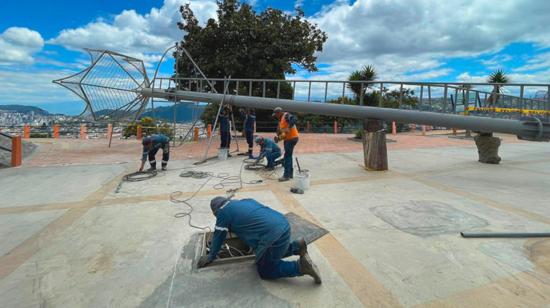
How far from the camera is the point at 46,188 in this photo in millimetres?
6945

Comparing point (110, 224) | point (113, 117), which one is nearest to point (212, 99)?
point (113, 117)

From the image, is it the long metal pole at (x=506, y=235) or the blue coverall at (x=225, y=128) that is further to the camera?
the blue coverall at (x=225, y=128)

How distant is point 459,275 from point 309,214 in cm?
248

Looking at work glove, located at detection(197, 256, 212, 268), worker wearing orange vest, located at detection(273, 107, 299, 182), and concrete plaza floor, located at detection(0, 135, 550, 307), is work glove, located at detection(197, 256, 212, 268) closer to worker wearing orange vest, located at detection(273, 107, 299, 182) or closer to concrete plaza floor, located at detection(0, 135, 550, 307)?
concrete plaza floor, located at detection(0, 135, 550, 307)

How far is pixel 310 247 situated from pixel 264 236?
126 centimetres

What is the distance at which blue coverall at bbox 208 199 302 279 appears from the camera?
2.92m

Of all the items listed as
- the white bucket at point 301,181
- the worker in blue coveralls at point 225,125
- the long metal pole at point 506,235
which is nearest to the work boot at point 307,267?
the long metal pole at point 506,235

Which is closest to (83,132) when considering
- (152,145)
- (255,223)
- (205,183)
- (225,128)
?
(225,128)

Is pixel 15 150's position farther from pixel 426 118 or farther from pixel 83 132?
pixel 426 118

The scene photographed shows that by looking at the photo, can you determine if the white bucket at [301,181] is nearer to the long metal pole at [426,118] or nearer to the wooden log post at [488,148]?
the long metal pole at [426,118]

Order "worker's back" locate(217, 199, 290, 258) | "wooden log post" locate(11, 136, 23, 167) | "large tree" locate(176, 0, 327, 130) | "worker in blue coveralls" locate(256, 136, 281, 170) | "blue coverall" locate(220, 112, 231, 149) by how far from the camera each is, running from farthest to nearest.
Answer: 1. "large tree" locate(176, 0, 327, 130)
2. "blue coverall" locate(220, 112, 231, 149)
3. "wooden log post" locate(11, 136, 23, 167)
4. "worker in blue coveralls" locate(256, 136, 281, 170)
5. "worker's back" locate(217, 199, 290, 258)

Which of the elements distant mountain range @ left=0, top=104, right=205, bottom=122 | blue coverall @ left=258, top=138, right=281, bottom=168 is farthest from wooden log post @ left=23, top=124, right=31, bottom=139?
blue coverall @ left=258, top=138, right=281, bottom=168

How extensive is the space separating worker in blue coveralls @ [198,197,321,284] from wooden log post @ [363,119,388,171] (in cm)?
628

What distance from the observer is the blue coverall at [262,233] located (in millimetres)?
2922
